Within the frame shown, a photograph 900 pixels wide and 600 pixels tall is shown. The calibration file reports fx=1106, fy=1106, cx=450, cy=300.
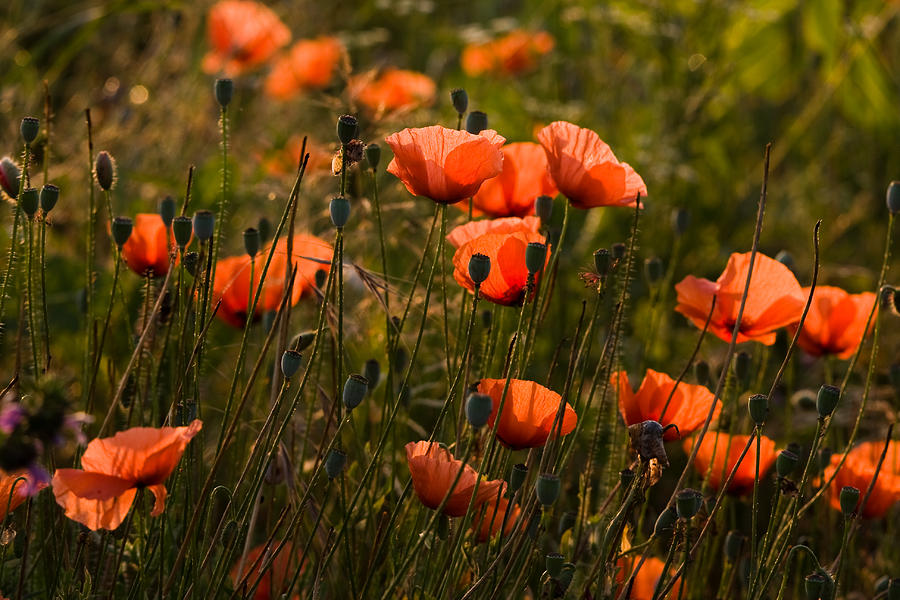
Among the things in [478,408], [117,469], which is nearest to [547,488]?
[478,408]

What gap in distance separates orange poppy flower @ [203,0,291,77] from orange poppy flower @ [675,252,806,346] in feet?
6.59

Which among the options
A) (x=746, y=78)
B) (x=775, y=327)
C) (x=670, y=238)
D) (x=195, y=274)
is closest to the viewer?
(x=195, y=274)

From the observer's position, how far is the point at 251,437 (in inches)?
65.0

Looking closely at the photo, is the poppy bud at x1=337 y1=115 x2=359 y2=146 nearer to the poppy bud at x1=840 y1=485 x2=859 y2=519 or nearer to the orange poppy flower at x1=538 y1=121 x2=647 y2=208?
the orange poppy flower at x1=538 y1=121 x2=647 y2=208

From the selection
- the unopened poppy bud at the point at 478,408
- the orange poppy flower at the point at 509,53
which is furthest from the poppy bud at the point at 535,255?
the orange poppy flower at the point at 509,53

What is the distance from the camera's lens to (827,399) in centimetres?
96

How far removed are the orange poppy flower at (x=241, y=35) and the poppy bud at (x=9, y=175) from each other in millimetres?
1901

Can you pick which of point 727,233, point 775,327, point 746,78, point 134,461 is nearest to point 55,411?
point 134,461

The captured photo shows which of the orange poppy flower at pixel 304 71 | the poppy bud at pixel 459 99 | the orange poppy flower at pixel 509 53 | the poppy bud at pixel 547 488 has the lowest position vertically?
the poppy bud at pixel 547 488

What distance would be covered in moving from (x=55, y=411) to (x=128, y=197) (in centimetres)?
201

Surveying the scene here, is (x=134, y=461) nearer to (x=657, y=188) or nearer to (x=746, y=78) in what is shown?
(x=657, y=188)

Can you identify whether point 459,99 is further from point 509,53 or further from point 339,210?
point 509,53

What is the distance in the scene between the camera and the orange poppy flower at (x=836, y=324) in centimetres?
134

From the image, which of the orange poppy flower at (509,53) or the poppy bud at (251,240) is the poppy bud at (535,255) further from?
the orange poppy flower at (509,53)
